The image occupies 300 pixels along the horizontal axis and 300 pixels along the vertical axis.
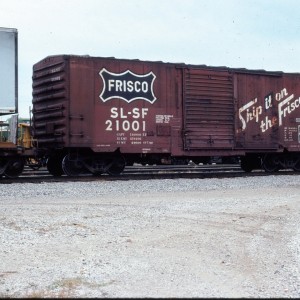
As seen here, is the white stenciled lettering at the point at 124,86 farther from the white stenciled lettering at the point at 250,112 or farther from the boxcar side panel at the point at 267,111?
the white stenciled lettering at the point at 250,112

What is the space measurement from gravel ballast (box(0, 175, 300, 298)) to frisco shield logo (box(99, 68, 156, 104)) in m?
4.88

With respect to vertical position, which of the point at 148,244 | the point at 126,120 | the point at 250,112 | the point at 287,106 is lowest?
the point at 148,244

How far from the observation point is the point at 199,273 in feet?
18.5

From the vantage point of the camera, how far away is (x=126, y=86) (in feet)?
57.1

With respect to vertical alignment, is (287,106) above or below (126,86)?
below

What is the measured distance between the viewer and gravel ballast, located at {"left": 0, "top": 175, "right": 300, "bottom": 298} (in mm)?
5199

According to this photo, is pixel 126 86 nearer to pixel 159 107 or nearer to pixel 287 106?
pixel 159 107

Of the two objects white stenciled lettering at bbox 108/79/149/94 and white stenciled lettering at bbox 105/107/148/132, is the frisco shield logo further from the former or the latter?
white stenciled lettering at bbox 105/107/148/132

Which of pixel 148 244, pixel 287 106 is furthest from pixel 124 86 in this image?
pixel 148 244

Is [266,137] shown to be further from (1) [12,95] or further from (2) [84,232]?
(2) [84,232]

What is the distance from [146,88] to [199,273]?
1251 centimetres

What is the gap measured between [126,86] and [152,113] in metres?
1.26

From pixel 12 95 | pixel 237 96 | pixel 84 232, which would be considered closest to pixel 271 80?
pixel 237 96

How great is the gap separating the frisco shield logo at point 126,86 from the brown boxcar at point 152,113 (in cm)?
3
